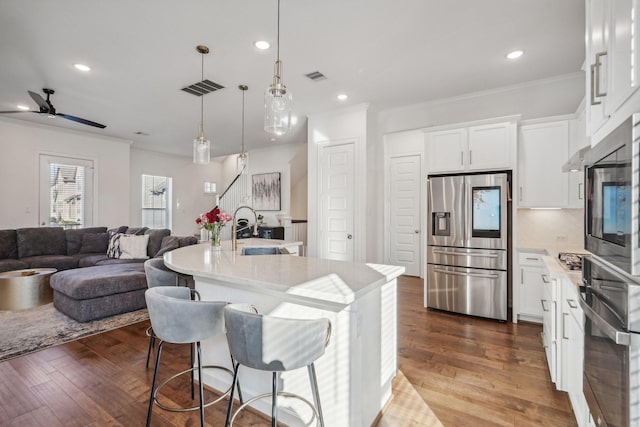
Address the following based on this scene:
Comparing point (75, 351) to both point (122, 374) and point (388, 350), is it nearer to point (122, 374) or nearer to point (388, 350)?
point (122, 374)

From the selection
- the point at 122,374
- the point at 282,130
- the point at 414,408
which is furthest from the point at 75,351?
the point at 414,408

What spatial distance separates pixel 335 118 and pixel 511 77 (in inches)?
95.1

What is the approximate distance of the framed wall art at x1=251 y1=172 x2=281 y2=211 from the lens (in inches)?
314

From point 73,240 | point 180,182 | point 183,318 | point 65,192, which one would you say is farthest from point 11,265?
point 183,318

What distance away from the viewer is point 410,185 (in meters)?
5.93

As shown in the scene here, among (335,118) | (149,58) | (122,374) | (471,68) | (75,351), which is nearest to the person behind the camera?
(122,374)

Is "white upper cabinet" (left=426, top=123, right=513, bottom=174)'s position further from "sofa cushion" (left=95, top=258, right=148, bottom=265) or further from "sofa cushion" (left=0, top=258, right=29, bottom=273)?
"sofa cushion" (left=0, top=258, right=29, bottom=273)

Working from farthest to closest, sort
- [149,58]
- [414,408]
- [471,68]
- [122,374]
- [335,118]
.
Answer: [335,118] < [471,68] < [149,58] < [122,374] < [414,408]

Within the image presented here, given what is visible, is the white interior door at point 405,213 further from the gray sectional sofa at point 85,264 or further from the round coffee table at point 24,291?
the round coffee table at point 24,291

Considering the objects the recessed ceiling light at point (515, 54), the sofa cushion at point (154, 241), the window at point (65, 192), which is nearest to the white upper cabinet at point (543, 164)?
the recessed ceiling light at point (515, 54)

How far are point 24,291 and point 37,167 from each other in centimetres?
343

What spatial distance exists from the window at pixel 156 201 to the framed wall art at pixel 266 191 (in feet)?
7.99

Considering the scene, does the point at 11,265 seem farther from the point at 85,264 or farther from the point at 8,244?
the point at 85,264

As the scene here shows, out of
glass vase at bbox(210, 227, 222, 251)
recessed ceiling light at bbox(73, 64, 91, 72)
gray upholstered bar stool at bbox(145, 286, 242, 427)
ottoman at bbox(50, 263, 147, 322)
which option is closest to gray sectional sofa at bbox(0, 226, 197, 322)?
ottoman at bbox(50, 263, 147, 322)
